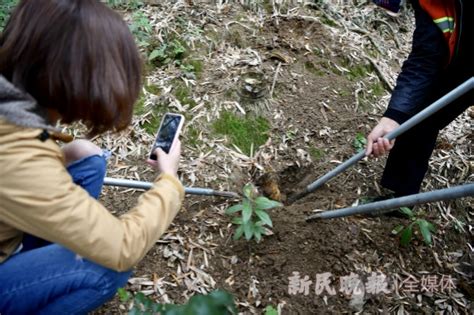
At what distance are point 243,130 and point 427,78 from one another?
116cm

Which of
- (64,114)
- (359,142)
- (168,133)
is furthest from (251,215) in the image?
(64,114)

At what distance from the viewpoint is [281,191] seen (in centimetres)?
303

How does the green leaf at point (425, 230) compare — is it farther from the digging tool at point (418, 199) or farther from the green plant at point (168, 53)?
the green plant at point (168, 53)

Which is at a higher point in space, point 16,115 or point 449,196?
point 16,115

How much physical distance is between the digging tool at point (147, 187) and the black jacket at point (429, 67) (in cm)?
96

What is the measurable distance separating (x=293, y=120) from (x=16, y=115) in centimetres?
212

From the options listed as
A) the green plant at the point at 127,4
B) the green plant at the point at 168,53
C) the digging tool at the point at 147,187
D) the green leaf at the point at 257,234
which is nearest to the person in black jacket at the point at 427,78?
the green leaf at the point at 257,234

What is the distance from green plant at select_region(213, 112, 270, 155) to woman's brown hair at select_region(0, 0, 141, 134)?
1595mm

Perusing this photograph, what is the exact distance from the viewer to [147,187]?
2.43m

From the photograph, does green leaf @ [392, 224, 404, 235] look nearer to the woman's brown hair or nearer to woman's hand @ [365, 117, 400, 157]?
woman's hand @ [365, 117, 400, 157]

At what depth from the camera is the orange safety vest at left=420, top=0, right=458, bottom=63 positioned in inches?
87.8

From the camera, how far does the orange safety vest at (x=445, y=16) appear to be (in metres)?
2.23

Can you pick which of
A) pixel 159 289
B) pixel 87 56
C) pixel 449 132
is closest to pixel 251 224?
pixel 159 289

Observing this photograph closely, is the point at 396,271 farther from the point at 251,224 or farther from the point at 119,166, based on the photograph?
the point at 119,166
